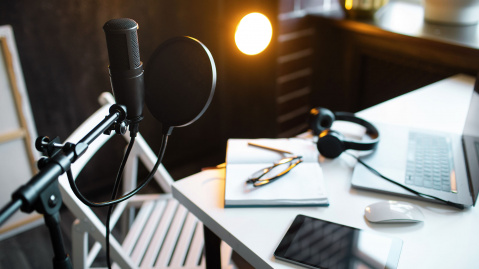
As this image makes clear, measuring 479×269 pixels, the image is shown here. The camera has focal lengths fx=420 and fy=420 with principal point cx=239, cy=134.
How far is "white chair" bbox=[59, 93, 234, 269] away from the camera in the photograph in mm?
1106

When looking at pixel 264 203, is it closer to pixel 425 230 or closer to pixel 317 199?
pixel 317 199

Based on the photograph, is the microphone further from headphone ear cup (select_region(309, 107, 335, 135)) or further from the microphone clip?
Result: headphone ear cup (select_region(309, 107, 335, 135))

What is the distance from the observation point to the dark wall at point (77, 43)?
1.73 metres

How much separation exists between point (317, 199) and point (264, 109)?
1.35m

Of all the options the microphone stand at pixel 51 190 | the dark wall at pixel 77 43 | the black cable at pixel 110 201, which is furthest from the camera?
the dark wall at pixel 77 43

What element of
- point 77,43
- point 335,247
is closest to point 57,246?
point 335,247

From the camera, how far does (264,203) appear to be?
0.93 meters

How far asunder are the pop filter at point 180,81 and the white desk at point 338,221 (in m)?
0.29

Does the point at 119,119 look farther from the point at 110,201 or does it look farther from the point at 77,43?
the point at 77,43

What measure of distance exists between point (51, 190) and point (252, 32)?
834 millimetres

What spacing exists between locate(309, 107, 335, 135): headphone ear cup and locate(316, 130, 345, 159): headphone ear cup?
0.31 feet

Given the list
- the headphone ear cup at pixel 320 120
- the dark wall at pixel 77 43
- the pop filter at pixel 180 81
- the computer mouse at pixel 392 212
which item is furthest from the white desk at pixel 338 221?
the dark wall at pixel 77 43

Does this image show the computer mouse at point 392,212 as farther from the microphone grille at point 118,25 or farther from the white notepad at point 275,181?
the microphone grille at point 118,25

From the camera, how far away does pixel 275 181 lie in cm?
100
